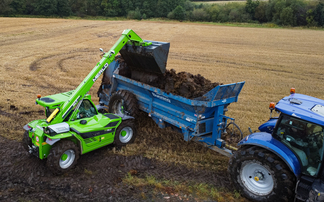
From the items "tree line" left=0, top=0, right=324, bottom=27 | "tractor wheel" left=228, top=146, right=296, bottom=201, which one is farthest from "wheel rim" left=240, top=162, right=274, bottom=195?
"tree line" left=0, top=0, right=324, bottom=27

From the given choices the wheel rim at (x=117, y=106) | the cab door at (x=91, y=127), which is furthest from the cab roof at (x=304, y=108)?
the wheel rim at (x=117, y=106)

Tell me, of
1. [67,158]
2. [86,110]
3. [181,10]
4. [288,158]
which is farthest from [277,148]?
[181,10]

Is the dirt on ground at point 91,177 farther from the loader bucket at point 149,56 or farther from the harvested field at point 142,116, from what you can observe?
the loader bucket at point 149,56

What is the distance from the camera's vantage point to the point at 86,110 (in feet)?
23.7

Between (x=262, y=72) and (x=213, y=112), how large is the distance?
10.2 metres

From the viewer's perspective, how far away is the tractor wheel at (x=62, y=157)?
19.5 feet

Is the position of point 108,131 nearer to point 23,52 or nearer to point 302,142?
point 302,142

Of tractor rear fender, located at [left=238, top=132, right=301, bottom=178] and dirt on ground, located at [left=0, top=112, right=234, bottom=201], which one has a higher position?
tractor rear fender, located at [left=238, top=132, right=301, bottom=178]

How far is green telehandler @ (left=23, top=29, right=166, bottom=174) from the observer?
6.03 metres

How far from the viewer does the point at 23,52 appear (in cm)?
1934

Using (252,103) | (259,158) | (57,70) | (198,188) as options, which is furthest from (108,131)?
(57,70)

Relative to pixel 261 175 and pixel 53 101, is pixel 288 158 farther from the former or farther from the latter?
pixel 53 101

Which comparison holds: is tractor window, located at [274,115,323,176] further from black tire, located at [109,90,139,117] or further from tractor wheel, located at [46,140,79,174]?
black tire, located at [109,90,139,117]

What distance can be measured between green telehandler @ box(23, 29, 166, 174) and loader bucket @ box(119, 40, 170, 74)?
2.50 ft
